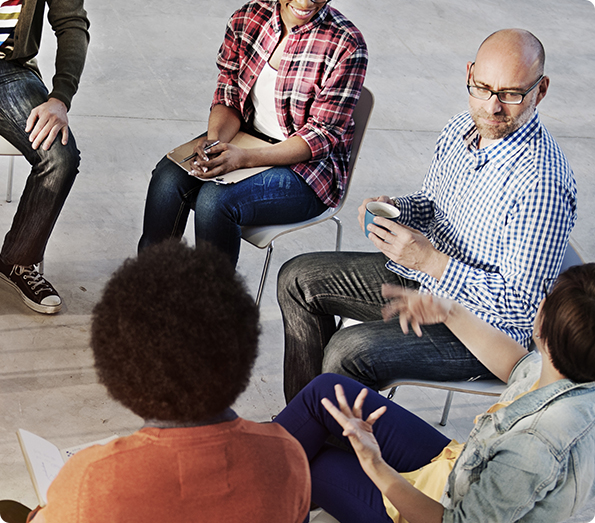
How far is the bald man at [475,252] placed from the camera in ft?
5.82

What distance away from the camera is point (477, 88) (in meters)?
1.89

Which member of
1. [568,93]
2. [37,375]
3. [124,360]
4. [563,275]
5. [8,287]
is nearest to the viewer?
[124,360]

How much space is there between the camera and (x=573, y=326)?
4.01ft

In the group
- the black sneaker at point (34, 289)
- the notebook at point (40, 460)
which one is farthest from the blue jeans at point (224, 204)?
the notebook at point (40, 460)

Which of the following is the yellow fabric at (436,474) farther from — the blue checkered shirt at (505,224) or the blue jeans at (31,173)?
the blue jeans at (31,173)

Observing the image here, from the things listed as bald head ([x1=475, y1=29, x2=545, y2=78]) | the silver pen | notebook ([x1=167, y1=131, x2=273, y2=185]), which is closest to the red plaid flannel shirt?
notebook ([x1=167, y1=131, x2=273, y2=185])

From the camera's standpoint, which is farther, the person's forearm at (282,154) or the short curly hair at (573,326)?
the person's forearm at (282,154)

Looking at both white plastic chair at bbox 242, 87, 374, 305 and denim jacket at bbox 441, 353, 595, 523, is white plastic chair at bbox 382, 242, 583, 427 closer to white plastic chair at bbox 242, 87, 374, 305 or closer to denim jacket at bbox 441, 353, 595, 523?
denim jacket at bbox 441, 353, 595, 523

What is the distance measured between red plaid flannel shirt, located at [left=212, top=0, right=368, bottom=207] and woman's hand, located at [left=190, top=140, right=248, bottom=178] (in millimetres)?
202

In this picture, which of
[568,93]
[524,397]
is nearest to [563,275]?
[524,397]

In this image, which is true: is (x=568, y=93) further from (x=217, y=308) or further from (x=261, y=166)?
(x=217, y=308)

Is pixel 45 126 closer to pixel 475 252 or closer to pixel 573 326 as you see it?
pixel 475 252

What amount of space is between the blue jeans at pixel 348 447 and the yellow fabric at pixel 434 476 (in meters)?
0.03

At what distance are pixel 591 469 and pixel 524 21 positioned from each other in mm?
5447
